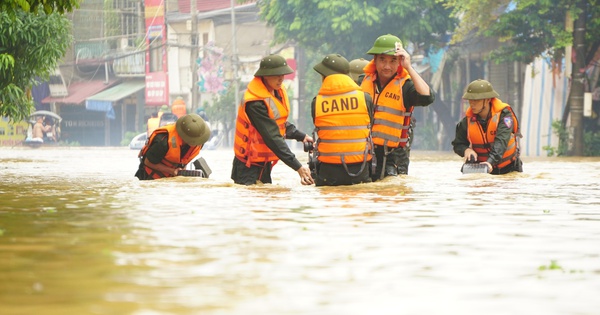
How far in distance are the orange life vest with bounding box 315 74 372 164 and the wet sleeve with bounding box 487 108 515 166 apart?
2.00 m

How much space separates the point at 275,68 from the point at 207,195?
4.19 ft

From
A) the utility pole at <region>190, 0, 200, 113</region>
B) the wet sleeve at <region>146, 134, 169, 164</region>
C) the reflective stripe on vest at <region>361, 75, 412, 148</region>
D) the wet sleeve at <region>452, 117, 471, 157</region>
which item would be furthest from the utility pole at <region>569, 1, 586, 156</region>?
the utility pole at <region>190, 0, 200, 113</region>

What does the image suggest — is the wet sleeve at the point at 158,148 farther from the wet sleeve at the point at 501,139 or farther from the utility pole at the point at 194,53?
the utility pole at the point at 194,53

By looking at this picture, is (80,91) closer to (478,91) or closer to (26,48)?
(26,48)

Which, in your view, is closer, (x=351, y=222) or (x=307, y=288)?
(x=307, y=288)

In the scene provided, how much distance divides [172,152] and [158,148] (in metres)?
0.14

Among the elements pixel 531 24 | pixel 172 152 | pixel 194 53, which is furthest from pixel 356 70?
pixel 194 53

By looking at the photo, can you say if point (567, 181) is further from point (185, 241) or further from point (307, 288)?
point (307, 288)

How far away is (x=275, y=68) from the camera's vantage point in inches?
446

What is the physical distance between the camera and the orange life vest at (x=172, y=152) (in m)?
12.7

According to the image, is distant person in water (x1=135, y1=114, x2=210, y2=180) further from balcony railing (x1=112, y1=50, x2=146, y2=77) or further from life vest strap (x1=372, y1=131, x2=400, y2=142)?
balcony railing (x1=112, y1=50, x2=146, y2=77)

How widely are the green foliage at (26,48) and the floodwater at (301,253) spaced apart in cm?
1104

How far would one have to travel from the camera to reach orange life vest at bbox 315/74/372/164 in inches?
440

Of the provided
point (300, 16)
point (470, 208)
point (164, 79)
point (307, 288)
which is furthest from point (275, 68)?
point (164, 79)
